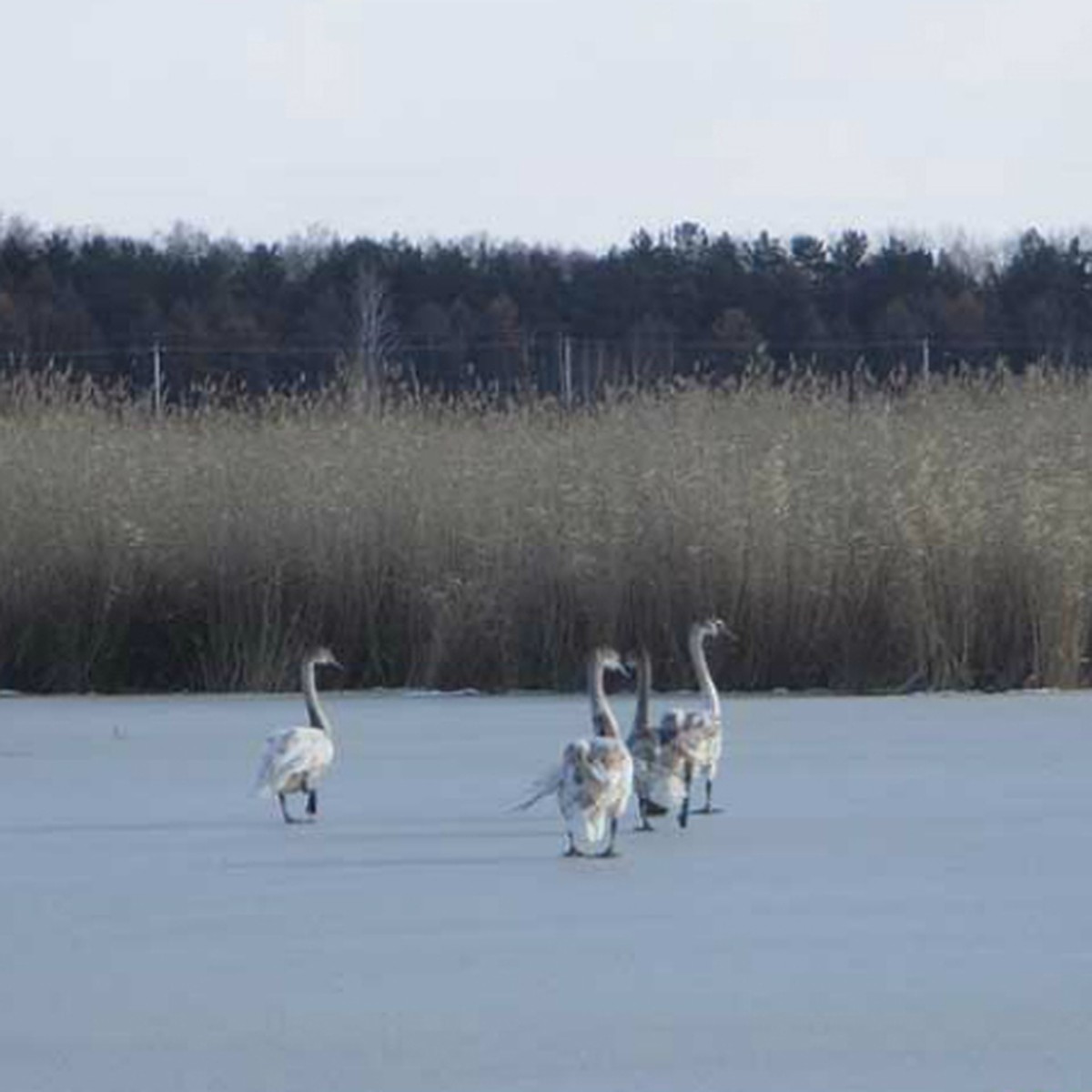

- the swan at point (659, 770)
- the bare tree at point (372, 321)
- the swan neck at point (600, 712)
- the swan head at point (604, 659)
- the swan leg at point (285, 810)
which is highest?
the bare tree at point (372, 321)

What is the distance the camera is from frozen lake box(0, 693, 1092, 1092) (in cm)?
755

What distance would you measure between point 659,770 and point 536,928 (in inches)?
116

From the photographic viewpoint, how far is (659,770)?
12.4m

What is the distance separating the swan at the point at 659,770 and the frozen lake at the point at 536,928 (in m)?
0.13

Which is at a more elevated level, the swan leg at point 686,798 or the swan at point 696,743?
the swan at point 696,743

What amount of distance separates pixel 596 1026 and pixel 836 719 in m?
9.19

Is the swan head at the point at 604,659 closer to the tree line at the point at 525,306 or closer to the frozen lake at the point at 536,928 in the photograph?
the frozen lake at the point at 536,928

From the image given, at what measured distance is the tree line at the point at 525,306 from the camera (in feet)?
142

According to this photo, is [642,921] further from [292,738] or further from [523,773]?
[523,773]

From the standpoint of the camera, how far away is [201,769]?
1465 cm

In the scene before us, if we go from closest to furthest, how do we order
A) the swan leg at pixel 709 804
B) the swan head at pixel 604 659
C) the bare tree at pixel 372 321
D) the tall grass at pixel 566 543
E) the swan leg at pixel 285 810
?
1. the swan leg at pixel 285 810
2. the swan leg at pixel 709 804
3. the swan head at pixel 604 659
4. the tall grass at pixel 566 543
5. the bare tree at pixel 372 321

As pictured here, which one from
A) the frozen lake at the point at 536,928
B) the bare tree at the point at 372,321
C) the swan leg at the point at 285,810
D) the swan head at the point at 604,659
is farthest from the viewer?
the bare tree at the point at 372,321

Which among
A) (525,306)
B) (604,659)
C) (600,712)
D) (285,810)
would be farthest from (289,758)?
(525,306)

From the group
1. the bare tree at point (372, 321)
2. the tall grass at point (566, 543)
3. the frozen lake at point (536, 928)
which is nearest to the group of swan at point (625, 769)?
the frozen lake at point (536, 928)
